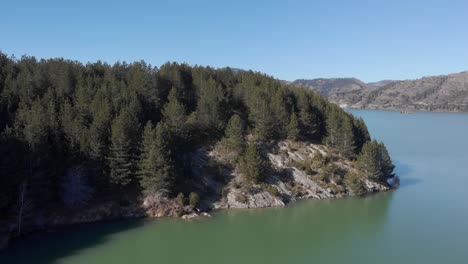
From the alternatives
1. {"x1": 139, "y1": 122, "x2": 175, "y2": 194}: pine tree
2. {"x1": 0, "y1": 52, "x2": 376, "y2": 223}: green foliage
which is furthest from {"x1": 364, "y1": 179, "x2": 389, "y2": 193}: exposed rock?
{"x1": 139, "y1": 122, "x2": 175, "y2": 194}: pine tree

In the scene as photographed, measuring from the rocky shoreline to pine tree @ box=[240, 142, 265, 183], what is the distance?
0.90 metres

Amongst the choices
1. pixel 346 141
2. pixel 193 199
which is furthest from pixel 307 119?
pixel 193 199

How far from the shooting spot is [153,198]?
42.2 meters

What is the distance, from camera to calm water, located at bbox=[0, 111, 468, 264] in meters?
32.7

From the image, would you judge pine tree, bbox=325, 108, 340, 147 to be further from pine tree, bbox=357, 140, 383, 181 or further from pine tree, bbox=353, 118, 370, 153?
pine tree, bbox=357, 140, 383, 181

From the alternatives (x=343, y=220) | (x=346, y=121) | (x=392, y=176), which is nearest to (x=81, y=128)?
(x=343, y=220)

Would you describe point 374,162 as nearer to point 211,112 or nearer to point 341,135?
point 341,135

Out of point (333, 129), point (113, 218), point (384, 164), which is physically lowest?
point (113, 218)

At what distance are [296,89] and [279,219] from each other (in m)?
32.0

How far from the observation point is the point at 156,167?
42.1 metres

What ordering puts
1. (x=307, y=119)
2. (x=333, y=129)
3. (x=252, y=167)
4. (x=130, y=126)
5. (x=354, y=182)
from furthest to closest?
1. (x=307, y=119)
2. (x=333, y=129)
3. (x=354, y=182)
4. (x=252, y=167)
5. (x=130, y=126)

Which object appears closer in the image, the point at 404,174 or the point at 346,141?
the point at 346,141

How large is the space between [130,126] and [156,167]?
5.96 m

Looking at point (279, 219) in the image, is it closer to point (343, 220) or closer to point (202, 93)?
point (343, 220)
